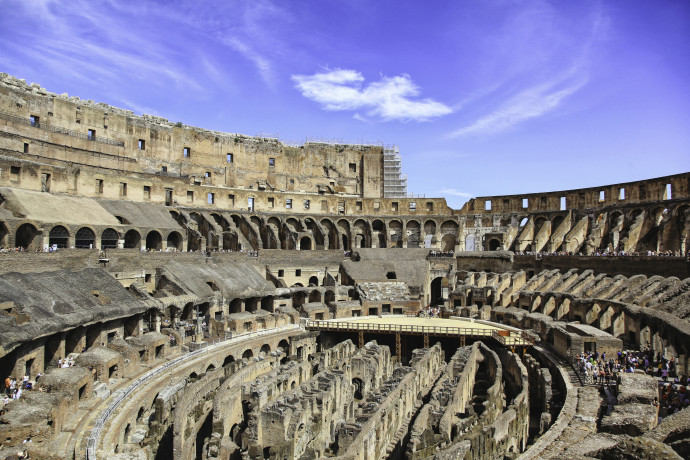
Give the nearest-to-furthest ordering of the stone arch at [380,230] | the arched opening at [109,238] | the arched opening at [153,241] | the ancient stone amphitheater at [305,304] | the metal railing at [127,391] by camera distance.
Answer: the metal railing at [127,391], the ancient stone amphitheater at [305,304], the arched opening at [109,238], the arched opening at [153,241], the stone arch at [380,230]

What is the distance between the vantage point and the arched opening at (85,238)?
112ft

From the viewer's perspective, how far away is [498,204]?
54531 millimetres

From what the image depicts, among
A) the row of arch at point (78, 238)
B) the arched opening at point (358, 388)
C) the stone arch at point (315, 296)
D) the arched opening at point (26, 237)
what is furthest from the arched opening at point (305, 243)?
the arched opening at point (358, 388)

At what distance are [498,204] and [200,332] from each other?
120 feet

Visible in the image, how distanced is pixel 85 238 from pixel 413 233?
113ft

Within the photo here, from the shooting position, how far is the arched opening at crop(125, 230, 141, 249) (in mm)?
38688

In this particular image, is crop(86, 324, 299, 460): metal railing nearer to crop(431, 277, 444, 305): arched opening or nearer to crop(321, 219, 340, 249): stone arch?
crop(321, 219, 340, 249): stone arch

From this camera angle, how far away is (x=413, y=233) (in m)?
56.5

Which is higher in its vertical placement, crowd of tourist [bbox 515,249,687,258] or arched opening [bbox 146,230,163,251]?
arched opening [bbox 146,230,163,251]

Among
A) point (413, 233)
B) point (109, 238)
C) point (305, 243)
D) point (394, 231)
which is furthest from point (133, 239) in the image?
point (413, 233)

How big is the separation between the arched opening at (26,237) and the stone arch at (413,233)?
120 ft

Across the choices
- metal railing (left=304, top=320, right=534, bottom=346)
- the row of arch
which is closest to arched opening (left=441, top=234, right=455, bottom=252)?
metal railing (left=304, top=320, right=534, bottom=346)

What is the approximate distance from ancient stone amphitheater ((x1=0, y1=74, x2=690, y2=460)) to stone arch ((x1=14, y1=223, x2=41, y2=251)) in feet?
0.49

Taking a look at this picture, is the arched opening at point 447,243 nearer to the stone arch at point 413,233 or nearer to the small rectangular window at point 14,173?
the stone arch at point 413,233
